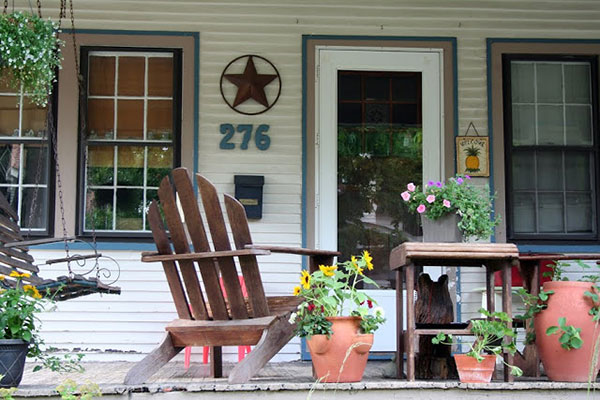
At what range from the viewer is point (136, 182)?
6387 mm

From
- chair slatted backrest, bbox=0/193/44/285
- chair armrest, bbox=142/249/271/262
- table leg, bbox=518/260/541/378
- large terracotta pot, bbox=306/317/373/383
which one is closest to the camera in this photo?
chair armrest, bbox=142/249/271/262

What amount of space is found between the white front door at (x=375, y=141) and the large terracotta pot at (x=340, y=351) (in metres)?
2.35

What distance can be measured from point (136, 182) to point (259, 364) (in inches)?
110

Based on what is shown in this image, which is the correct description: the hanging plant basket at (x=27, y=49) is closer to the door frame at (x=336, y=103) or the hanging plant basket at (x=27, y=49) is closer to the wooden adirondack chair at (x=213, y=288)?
the wooden adirondack chair at (x=213, y=288)

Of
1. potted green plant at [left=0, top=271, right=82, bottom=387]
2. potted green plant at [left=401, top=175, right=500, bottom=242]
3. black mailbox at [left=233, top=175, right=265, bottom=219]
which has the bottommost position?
potted green plant at [left=0, top=271, right=82, bottom=387]

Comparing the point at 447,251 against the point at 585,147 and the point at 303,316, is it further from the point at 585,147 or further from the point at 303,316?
the point at 585,147

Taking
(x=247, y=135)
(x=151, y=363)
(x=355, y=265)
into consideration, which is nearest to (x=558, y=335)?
(x=355, y=265)

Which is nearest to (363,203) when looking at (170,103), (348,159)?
(348,159)

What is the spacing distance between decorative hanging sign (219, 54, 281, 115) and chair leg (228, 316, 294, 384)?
8.37 ft

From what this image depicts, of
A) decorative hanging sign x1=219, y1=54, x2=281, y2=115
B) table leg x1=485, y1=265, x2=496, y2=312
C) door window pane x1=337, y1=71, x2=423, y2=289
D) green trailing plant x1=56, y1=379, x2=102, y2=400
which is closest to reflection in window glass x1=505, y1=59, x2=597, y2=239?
door window pane x1=337, y1=71, x2=423, y2=289

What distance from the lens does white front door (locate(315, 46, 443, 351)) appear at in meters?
6.36

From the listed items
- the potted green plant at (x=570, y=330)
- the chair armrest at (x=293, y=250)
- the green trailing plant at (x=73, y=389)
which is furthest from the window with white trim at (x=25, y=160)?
the potted green plant at (x=570, y=330)

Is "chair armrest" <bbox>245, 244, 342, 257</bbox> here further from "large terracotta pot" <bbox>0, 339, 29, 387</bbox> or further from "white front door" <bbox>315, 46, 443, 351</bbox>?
"white front door" <bbox>315, 46, 443, 351</bbox>

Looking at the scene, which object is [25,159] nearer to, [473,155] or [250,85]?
[250,85]
